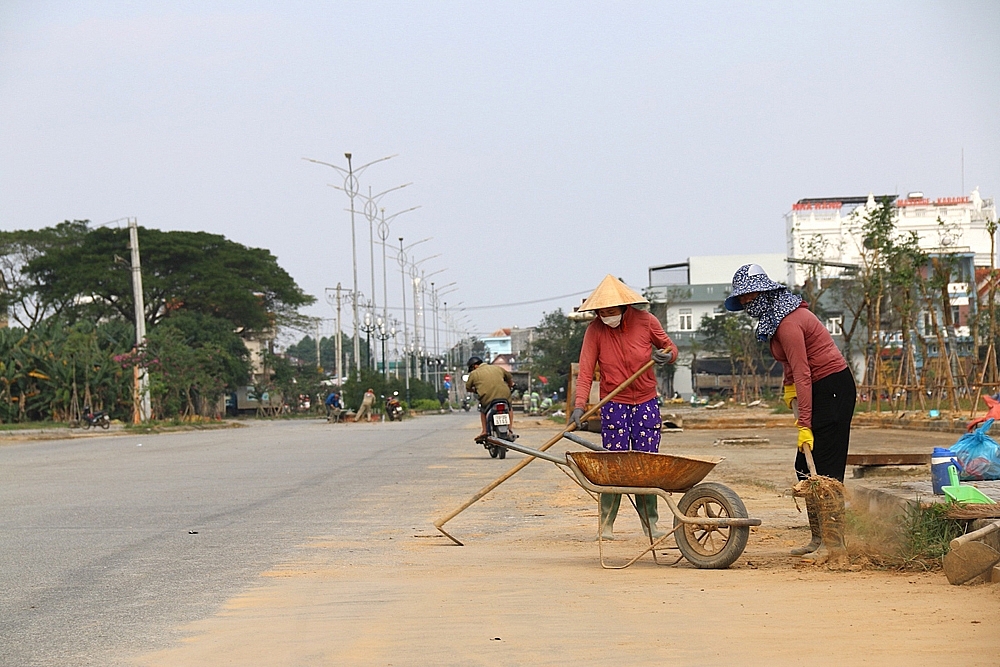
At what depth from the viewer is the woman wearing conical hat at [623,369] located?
7.94 m

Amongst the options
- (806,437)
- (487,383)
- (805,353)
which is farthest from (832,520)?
(487,383)

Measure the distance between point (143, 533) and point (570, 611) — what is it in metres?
4.69

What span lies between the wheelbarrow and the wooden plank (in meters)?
3.92

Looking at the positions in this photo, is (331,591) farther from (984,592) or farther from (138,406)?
(138,406)

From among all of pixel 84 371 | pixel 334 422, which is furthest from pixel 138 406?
pixel 334 422

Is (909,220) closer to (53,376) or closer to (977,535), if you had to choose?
(53,376)

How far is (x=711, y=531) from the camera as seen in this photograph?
6.93 meters

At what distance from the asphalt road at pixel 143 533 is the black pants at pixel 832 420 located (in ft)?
11.1

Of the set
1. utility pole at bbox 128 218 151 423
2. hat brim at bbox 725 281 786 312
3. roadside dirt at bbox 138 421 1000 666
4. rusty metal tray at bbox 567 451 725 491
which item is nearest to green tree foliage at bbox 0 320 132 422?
utility pole at bbox 128 218 151 423

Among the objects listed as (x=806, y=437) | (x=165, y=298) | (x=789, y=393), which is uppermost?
(x=165, y=298)

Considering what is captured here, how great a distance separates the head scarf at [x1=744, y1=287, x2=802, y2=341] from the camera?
7105 millimetres

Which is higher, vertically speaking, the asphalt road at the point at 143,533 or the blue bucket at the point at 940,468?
the blue bucket at the point at 940,468

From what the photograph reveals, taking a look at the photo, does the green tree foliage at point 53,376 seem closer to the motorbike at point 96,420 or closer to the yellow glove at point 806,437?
the motorbike at point 96,420

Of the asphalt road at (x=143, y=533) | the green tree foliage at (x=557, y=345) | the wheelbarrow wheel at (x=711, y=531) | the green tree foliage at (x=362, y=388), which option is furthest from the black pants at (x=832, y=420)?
the green tree foliage at (x=557, y=345)
